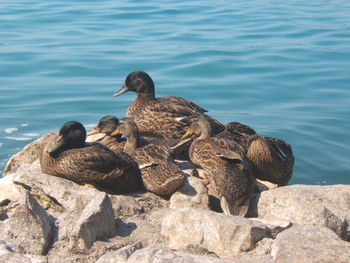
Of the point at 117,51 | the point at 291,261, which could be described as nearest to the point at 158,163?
the point at 291,261

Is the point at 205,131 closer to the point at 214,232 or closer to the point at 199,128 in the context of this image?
the point at 199,128

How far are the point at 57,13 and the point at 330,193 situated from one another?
1719cm

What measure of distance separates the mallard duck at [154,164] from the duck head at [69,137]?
0.58 meters

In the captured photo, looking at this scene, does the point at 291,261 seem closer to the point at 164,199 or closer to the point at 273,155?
the point at 164,199

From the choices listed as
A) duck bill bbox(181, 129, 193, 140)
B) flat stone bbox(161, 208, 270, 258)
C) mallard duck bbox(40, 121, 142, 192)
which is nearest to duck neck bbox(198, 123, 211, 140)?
duck bill bbox(181, 129, 193, 140)

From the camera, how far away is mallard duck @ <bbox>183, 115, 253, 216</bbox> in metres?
7.04

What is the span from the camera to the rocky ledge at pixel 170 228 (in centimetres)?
559

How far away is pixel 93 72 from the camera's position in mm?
16406

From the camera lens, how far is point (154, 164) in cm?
744

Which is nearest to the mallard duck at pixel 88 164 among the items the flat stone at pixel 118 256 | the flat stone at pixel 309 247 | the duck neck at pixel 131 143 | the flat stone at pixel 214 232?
the duck neck at pixel 131 143

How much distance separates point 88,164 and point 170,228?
1487mm

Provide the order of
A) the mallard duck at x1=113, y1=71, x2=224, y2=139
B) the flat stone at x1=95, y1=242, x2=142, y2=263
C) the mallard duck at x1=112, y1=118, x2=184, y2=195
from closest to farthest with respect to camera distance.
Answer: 1. the flat stone at x1=95, y1=242, x2=142, y2=263
2. the mallard duck at x1=112, y1=118, x2=184, y2=195
3. the mallard duck at x1=113, y1=71, x2=224, y2=139

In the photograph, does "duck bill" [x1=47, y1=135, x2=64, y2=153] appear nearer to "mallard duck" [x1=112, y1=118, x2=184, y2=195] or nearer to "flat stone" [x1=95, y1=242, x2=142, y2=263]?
"mallard duck" [x1=112, y1=118, x2=184, y2=195]

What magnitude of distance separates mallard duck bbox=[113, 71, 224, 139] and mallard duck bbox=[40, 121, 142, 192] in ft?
4.72
